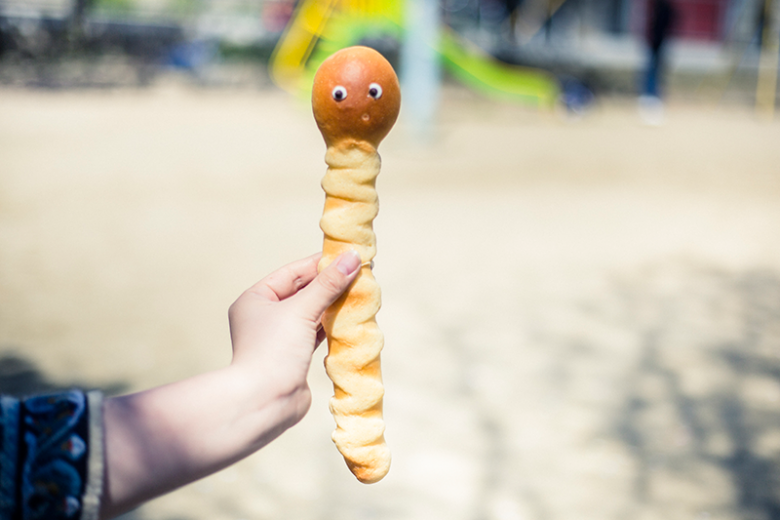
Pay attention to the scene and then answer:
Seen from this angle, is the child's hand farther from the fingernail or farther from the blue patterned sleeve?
the blue patterned sleeve

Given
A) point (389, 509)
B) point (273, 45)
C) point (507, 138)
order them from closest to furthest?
point (389, 509), point (507, 138), point (273, 45)

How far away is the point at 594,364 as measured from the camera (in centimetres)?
352

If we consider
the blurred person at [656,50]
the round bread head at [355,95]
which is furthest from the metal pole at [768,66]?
the round bread head at [355,95]

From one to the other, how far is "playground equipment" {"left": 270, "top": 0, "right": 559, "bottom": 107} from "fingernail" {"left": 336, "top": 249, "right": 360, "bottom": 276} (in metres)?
9.90

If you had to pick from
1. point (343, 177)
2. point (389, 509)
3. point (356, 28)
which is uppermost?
point (356, 28)

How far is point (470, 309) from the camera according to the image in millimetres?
4238

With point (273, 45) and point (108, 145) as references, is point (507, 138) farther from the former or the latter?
point (273, 45)

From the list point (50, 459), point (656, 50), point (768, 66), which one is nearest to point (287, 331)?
point (50, 459)

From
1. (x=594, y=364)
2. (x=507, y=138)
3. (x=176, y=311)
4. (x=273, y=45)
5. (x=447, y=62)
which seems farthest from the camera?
(x=273, y=45)

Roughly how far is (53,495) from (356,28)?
11382mm

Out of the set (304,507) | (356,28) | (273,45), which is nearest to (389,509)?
→ (304,507)

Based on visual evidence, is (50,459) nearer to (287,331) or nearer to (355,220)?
(287,331)

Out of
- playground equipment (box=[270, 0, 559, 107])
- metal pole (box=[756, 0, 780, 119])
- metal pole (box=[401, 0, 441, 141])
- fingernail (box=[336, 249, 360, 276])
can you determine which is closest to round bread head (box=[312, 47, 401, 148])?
fingernail (box=[336, 249, 360, 276])

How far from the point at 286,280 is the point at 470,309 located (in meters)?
3.02
